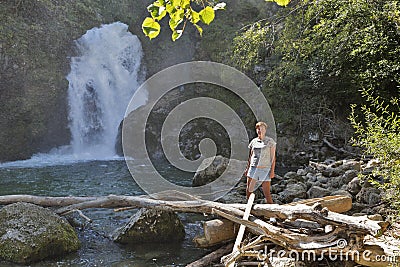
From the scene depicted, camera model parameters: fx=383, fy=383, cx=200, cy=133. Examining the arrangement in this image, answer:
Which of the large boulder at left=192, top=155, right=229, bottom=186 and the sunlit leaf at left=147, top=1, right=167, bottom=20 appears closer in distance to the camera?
the sunlit leaf at left=147, top=1, right=167, bottom=20

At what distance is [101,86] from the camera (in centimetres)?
2005

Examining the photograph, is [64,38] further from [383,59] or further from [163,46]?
[383,59]

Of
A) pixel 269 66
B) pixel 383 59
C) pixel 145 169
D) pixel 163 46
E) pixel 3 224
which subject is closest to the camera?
pixel 3 224

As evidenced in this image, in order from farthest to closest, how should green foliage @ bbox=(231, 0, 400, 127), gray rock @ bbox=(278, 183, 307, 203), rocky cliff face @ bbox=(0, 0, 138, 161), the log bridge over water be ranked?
1. rocky cliff face @ bbox=(0, 0, 138, 161)
2. green foliage @ bbox=(231, 0, 400, 127)
3. gray rock @ bbox=(278, 183, 307, 203)
4. the log bridge over water

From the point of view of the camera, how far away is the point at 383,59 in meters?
12.0

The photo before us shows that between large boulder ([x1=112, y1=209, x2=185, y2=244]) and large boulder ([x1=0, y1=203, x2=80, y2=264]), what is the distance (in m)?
0.78

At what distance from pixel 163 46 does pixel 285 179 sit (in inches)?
594

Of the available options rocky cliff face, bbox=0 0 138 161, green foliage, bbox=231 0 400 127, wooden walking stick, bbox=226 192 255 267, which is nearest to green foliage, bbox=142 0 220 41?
wooden walking stick, bbox=226 192 255 267

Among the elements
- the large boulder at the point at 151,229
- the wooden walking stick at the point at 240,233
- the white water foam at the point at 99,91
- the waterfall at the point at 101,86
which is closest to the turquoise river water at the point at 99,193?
the large boulder at the point at 151,229

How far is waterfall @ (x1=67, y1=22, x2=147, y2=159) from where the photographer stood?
19.1m

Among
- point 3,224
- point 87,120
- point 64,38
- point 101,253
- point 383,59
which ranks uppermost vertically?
point 64,38


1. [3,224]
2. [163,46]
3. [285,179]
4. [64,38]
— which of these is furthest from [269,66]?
[3,224]

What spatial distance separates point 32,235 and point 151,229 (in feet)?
5.99

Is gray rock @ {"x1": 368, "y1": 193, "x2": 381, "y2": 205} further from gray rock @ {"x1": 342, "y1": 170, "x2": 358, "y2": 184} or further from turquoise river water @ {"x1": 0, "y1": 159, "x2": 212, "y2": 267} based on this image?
turquoise river water @ {"x1": 0, "y1": 159, "x2": 212, "y2": 267}
